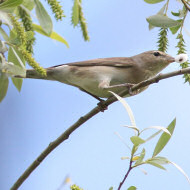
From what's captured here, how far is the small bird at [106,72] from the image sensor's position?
7.99ft

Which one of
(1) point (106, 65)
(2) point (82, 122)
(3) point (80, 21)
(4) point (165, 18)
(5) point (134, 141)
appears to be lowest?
(5) point (134, 141)

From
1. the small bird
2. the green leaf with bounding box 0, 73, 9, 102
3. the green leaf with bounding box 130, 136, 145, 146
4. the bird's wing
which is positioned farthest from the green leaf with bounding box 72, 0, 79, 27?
the bird's wing

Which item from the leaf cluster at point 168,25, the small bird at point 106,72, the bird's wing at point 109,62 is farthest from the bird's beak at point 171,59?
the leaf cluster at point 168,25

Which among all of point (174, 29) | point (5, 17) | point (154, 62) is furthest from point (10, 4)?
point (154, 62)

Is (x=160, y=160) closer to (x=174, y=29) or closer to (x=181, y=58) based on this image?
(x=181, y=58)

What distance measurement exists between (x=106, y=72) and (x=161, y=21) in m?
1.16

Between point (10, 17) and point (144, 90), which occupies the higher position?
point (144, 90)

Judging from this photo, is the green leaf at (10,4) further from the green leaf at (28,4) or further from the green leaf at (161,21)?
the green leaf at (161,21)

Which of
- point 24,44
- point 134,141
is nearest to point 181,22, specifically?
point 134,141

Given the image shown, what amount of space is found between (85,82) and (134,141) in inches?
53.2

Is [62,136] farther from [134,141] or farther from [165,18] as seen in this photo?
[165,18]

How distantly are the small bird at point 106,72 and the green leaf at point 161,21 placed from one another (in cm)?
96

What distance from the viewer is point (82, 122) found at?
1.59 m

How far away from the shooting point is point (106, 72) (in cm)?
252
